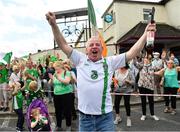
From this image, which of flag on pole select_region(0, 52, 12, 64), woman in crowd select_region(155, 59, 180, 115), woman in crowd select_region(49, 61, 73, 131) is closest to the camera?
woman in crowd select_region(49, 61, 73, 131)

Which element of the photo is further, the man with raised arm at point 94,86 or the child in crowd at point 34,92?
the child in crowd at point 34,92

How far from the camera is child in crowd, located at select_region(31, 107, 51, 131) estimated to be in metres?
7.12

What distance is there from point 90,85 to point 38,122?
3008mm

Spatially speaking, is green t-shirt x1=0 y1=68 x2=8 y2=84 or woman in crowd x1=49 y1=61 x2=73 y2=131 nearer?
woman in crowd x1=49 y1=61 x2=73 y2=131

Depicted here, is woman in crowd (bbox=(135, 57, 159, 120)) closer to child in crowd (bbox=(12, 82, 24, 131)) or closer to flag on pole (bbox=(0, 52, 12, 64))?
child in crowd (bbox=(12, 82, 24, 131))

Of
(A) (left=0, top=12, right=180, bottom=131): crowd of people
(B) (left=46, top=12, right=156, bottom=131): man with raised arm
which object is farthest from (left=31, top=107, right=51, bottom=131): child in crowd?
(B) (left=46, top=12, right=156, bottom=131): man with raised arm

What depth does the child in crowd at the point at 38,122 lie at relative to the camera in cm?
712

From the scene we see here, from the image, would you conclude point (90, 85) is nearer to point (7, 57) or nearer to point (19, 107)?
point (19, 107)

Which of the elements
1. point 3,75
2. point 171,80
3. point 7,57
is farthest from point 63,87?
point 7,57

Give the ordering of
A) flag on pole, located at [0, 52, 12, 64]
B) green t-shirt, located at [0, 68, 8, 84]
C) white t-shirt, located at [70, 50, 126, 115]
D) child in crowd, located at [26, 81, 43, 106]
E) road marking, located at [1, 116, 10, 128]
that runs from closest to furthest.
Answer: white t-shirt, located at [70, 50, 126, 115] < child in crowd, located at [26, 81, 43, 106] < road marking, located at [1, 116, 10, 128] < green t-shirt, located at [0, 68, 8, 84] < flag on pole, located at [0, 52, 12, 64]

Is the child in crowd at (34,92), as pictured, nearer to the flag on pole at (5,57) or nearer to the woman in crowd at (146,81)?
the woman in crowd at (146,81)

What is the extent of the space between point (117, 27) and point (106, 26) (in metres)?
3.83

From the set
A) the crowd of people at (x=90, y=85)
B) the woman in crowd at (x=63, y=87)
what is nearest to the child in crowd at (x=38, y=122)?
the crowd of people at (x=90, y=85)

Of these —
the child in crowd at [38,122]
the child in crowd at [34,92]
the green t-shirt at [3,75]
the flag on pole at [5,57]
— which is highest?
the flag on pole at [5,57]
